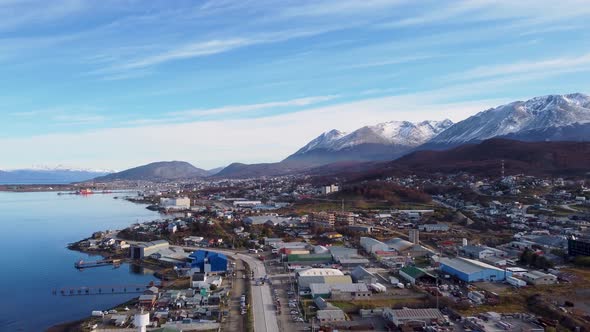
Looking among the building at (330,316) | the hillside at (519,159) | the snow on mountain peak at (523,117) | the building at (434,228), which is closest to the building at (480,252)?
the building at (434,228)

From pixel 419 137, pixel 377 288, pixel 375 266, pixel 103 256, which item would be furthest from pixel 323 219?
pixel 419 137

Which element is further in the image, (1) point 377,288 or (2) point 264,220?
(2) point 264,220

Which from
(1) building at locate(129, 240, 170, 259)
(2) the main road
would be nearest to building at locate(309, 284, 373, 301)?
(2) the main road

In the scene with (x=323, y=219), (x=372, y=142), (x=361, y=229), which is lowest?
(x=361, y=229)

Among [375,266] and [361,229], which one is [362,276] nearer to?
[375,266]

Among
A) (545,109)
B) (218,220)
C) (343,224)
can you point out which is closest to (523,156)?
(343,224)

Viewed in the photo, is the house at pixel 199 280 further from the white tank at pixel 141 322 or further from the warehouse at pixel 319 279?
the white tank at pixel 141 322

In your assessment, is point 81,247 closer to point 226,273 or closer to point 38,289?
point 38,289
